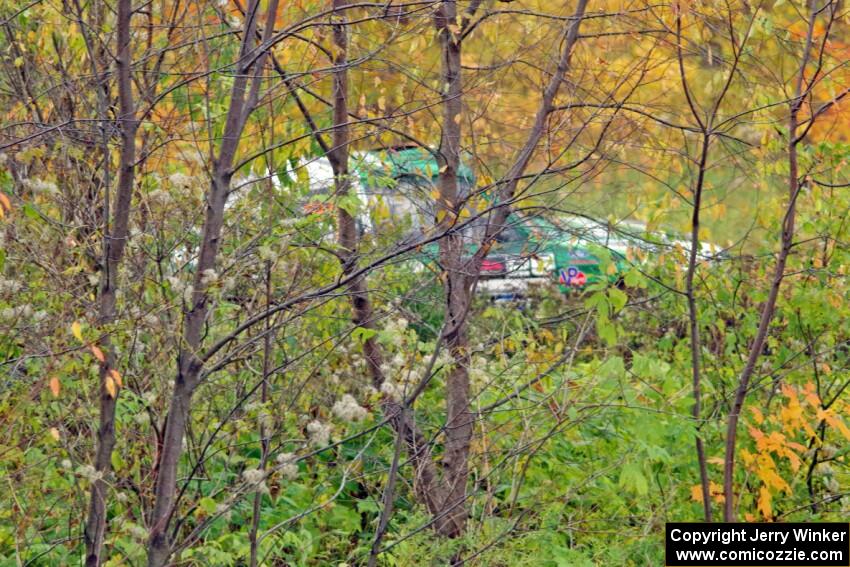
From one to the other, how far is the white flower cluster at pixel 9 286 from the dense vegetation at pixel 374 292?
0.09 ft

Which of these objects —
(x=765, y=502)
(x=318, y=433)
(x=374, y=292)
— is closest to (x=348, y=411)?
(x=318, y=433)

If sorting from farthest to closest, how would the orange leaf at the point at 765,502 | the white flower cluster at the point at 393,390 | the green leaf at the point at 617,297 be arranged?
the orange leaf at the point at 765,502 < the green leaf at the point at 617,297 < the white flower cluster at the point at 393,390

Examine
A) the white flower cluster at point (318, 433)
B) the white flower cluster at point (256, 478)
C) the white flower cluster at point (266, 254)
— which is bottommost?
the white flower cluster at point (256, 478)

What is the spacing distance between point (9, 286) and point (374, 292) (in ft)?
5.49

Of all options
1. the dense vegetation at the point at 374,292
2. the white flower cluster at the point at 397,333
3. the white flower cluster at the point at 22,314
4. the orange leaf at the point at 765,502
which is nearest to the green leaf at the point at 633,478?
the dense vegetation at the point at 374,292

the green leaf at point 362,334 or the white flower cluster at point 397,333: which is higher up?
the green leaf at point 362,334

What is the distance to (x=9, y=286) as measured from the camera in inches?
165

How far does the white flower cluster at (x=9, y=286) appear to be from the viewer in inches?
164

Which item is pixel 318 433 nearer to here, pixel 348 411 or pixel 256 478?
pixel 348 411

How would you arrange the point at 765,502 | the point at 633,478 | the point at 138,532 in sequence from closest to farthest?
the point at 138,532, the point at 633,478, the point at 765,502

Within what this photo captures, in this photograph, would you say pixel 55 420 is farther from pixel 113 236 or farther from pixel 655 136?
Answer: pixel 655 136

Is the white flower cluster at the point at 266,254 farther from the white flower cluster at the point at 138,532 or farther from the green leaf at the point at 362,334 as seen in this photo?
the white flower cluster at the point at 138,532

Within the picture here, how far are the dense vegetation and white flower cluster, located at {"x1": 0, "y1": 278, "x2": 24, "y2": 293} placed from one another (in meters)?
0.03

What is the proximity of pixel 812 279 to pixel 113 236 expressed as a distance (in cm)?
359
